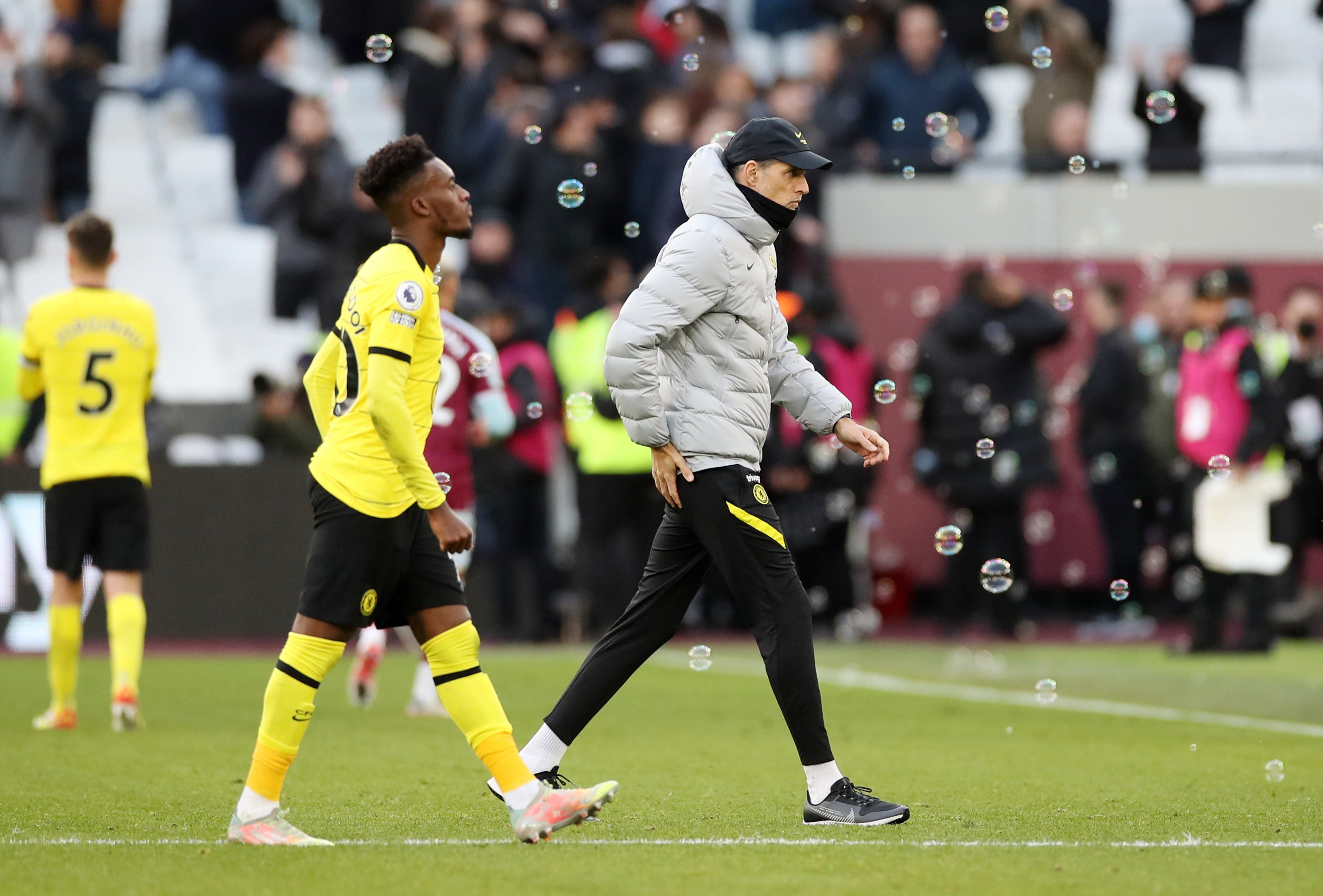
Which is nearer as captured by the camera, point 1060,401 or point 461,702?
point 461,702

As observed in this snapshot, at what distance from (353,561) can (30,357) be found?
415cm

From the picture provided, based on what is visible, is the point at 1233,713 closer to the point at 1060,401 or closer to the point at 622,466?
the point at 622,466

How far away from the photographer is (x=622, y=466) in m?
14.6

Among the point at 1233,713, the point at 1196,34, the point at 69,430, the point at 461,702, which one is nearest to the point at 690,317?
the point at 461,702

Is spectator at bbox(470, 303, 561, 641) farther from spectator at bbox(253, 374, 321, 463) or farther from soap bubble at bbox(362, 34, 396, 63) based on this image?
soap bubble at bbox(362, 34, 396, 63)

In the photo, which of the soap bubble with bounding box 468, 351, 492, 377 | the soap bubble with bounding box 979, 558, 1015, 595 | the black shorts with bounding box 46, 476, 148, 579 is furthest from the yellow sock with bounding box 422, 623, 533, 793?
the black shorts with bounding box 46, 476, 148, 579

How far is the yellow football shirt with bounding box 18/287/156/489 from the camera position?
30.6 feet

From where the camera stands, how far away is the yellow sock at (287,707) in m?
5.76

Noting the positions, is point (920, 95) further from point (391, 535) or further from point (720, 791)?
point (391, 535)

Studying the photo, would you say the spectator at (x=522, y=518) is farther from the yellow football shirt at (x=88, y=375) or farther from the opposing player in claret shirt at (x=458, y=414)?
the yellow football shirt at (x=88, y=375)

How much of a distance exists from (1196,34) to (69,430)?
13.8 m

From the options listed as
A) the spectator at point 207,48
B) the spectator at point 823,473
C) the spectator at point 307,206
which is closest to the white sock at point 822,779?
the spectator at point 823,473

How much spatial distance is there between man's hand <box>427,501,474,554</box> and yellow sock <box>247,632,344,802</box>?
0.49 m

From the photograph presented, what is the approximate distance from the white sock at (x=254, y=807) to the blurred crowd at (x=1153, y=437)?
7277 millimetres
